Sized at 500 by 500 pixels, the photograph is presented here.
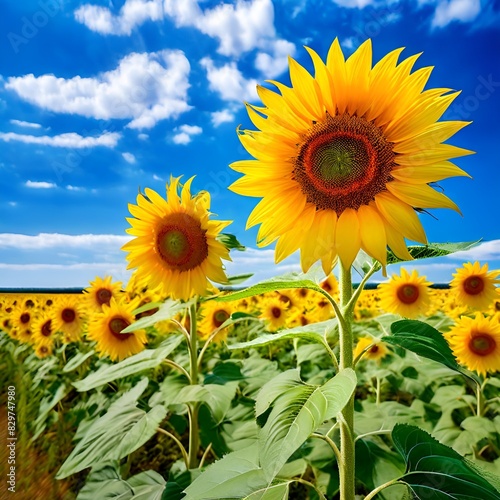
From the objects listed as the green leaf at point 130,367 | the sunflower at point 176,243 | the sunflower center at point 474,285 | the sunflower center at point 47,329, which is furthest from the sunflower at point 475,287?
the sunflower center at point 47,329

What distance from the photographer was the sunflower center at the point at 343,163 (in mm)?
1497

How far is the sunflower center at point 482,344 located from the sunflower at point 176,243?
7.71ft

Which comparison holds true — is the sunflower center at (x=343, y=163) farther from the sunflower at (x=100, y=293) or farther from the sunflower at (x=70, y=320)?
the sunflower at (x=70, y=320)

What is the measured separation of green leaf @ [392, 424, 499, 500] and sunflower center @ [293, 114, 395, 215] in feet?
2.60

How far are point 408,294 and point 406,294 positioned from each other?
0.02 meters

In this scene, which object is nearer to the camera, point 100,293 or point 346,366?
point 346,366

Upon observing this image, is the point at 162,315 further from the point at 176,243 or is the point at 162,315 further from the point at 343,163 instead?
the point at 343,163

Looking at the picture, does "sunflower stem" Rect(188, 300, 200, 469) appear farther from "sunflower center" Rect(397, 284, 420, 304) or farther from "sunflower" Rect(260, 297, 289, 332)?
"sunflower" Rect(260, 297, 289, 332)

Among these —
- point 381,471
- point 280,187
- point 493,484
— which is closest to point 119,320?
point 381,471

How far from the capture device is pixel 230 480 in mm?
1562

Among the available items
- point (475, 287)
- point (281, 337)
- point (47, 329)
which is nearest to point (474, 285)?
point (475, 287)

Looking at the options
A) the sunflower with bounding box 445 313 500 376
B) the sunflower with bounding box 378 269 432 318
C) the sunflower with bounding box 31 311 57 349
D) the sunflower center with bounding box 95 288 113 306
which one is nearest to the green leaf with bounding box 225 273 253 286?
the sunflower with bounding box 445 313 500 376

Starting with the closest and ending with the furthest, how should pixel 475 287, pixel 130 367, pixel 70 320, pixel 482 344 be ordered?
pixel 130 367
pixel 482 344
pixel 475 287
pixel 70 320

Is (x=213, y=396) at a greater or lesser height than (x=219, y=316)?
lesser
